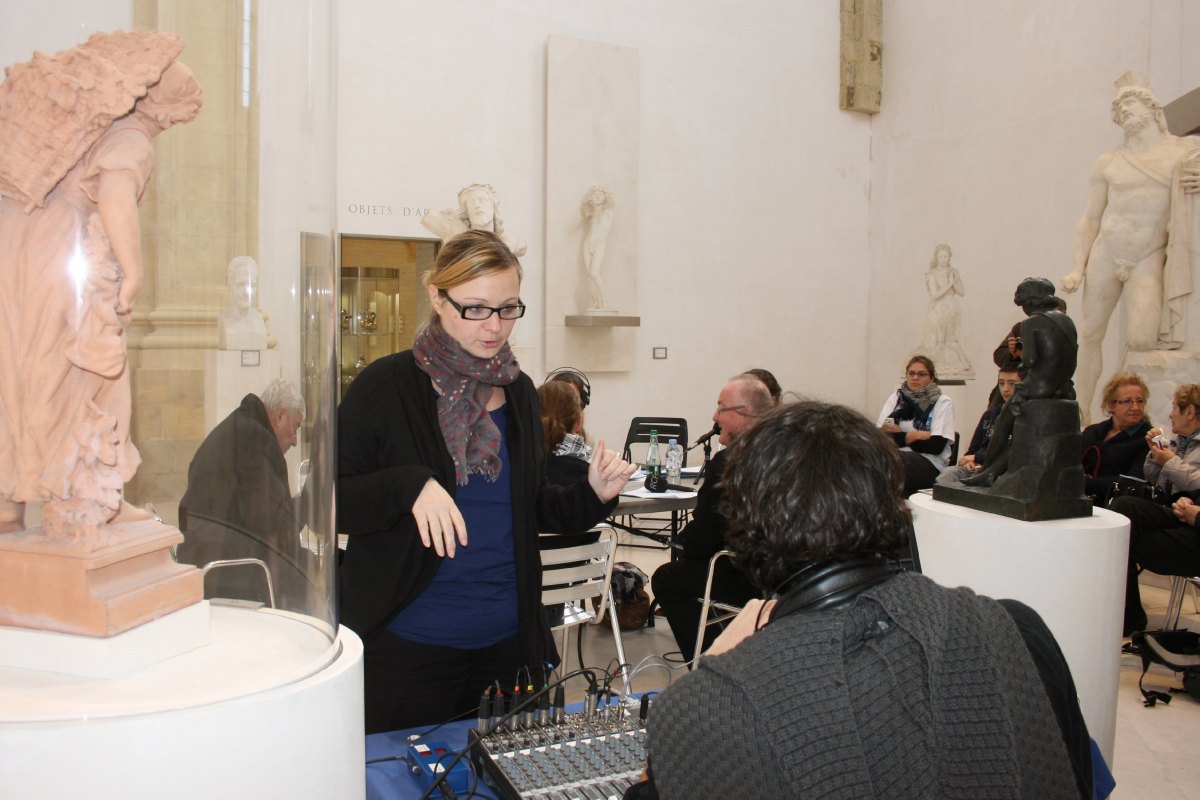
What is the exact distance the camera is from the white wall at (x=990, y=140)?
29.2ft

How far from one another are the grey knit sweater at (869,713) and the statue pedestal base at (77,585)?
60 cm

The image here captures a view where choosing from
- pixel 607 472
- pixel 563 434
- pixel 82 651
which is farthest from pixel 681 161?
pixel 82 651

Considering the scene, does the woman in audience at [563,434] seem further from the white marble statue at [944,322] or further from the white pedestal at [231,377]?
the white marble statue at [944,322]

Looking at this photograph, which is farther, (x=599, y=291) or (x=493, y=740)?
(x=599, y=291)

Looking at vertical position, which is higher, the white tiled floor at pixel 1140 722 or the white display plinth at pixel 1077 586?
the white display plinth at pixel 1077 586

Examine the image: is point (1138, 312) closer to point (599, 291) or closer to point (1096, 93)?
point (1096, 93)

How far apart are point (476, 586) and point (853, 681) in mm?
1138

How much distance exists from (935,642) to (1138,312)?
23.9ft

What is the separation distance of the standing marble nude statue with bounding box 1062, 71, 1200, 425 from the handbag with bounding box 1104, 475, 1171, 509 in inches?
83.7

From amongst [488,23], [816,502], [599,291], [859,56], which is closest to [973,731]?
[816,502]

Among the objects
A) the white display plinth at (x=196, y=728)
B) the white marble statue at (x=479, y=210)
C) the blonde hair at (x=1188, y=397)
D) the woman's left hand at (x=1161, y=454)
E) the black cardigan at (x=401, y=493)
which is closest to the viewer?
the white display plinth at (x=196, y=728)

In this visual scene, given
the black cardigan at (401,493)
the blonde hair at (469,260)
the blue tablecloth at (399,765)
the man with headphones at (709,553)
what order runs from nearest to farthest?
the blue tablecloth at (399,765), the black cardigan at (401,493), the blonde hair at (469,260), the man with headphones at (709,553)

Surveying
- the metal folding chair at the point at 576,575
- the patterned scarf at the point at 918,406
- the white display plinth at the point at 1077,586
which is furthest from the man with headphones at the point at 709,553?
the patterned scarf at the point at 918,406

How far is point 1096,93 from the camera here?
29.7ft
